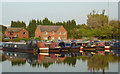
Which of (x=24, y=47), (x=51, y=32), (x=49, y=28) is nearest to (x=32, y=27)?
(x=49, y=28)

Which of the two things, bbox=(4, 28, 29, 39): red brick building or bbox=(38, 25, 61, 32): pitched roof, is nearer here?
bbox=(38, 25, 61, 32): pitched roof

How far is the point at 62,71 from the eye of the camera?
100ft

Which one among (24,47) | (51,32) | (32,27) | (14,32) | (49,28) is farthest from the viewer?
(32,27)

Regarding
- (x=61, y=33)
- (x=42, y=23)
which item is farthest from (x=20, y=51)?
(x=42, y=23)

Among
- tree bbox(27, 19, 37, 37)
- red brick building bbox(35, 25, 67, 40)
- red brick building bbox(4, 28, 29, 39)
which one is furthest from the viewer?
tree bbox(27, 19, 37, 37)

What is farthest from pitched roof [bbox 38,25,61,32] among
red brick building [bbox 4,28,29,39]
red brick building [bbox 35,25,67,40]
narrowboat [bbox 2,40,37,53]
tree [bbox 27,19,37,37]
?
narrowboat [bbox 2,40,37,53]

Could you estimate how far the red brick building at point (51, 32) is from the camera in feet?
298

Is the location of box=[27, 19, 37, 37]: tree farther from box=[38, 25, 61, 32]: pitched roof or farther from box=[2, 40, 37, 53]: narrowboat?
box=[2, 40, 37, 53]: narrowboat

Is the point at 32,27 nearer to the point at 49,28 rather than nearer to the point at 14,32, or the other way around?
the point at 14,32

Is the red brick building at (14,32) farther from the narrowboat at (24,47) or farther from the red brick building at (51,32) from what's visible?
the narrowboat at (24,47)

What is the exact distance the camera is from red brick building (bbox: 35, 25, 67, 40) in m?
90.8

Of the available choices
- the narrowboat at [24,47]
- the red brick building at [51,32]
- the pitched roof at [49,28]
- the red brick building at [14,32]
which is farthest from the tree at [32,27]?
the narrowboat at [24,47]

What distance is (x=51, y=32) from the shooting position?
91.5 m

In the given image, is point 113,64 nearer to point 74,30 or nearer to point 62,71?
point 62,71
